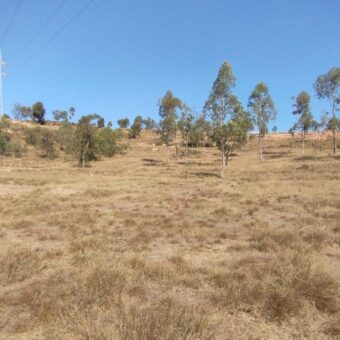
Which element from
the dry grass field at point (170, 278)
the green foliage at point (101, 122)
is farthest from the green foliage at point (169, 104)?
the green foliage at point (101, 122)

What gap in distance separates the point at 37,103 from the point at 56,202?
132m

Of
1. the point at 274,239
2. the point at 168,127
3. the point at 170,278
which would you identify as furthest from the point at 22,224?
the point at 168,127

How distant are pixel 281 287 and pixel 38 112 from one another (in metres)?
144

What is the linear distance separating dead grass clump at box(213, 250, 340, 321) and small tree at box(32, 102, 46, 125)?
143 m

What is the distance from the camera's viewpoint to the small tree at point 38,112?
134m

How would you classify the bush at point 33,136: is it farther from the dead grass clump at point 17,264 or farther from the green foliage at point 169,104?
the dead grass clump at point 17,264

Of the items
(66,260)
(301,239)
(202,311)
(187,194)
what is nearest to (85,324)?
(202,311)

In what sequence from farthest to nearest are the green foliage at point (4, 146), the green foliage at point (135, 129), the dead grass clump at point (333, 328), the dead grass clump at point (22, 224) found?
the green foliage at point (135, 129) < the green foliage at point (4, 146) < the dead grass clump at point (22, 224) < the dead grass clump at point (333, 328)

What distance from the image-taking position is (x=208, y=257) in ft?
25.7

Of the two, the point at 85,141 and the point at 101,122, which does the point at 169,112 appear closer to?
the point at 85,141

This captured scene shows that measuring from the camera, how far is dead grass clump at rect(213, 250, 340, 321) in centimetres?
493

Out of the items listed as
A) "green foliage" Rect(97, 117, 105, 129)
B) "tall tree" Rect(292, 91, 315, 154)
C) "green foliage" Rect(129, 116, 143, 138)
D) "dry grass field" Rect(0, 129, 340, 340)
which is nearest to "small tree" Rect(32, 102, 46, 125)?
"green foliage" Rect(97, 117, 105, 129)

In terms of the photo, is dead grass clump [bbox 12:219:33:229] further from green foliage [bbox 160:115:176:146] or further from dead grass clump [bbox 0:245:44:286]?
green foliage [bbox 160:115:176:146]

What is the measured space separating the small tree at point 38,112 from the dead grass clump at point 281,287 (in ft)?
469
